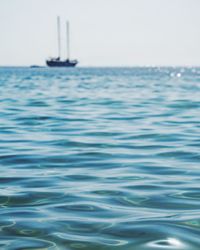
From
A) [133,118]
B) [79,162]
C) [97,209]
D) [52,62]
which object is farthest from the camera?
[52,62]

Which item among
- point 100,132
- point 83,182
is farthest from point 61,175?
point 100,132

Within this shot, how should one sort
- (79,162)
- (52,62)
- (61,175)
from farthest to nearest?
(52,62), (79,162), (61,175)

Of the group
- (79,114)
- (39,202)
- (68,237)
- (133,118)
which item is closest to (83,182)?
(39,202)

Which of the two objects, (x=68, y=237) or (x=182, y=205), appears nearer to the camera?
(x=68, y=237)

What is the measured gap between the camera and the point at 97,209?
4621 mm

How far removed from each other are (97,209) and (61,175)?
5.33ft

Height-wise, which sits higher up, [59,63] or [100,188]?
[100,188]

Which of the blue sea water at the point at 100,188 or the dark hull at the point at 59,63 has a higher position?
the blue sea water at the point at 100,188

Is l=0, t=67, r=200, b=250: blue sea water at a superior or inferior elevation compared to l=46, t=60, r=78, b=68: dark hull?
superior

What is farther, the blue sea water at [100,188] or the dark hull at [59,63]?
the dark hull at [59,63]

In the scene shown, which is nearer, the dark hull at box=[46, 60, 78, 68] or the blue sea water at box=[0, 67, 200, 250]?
the blue sea water at box=[0, 67, 200, 250]

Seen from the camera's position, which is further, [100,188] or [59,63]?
[59,63]

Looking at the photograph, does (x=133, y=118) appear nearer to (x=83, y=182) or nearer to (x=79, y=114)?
(x=79, y=114)

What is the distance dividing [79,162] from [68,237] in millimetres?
3258
